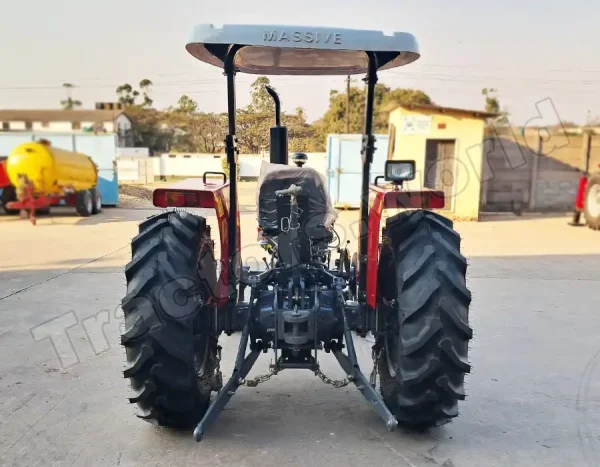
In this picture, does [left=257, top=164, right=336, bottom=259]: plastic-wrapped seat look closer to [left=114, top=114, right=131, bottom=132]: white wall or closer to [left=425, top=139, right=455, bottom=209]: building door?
[left=425, top=139, right=455, bottom=209]: building door

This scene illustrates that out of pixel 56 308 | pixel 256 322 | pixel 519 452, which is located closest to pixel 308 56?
pixel 256 322

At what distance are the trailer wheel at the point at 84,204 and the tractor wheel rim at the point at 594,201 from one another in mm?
12014

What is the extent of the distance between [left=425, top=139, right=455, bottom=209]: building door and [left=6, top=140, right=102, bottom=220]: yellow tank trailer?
341 inches

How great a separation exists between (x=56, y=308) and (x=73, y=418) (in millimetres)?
2694

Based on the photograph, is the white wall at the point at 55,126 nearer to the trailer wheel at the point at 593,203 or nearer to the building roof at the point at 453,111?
the building roof at the point at 453,111

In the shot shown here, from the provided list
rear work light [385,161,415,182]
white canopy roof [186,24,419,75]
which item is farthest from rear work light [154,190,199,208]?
rear work light [385,161,415,182]

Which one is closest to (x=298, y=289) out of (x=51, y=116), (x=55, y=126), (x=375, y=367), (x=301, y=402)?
(x=375, y=367)

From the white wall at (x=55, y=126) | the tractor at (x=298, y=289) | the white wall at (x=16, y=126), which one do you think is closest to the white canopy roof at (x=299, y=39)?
the tractor at (x=298, y=289)

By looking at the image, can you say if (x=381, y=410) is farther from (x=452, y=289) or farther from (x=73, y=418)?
(x=73, y=418)

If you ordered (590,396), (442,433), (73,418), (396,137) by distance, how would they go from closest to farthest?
(442,433) < (73,418) < (590,396) < (396,137)

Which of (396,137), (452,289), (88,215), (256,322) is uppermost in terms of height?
(396,137)

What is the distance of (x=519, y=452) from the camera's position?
9.96 feet

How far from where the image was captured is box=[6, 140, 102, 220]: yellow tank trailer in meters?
12.6

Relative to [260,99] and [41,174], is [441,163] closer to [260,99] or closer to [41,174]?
[41,174]
